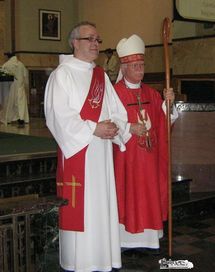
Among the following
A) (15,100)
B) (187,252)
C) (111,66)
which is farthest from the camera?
(111,66)

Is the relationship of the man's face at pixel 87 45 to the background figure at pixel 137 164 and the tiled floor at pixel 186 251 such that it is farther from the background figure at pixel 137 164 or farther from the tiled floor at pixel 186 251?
the tiled floor at pixel 186 251

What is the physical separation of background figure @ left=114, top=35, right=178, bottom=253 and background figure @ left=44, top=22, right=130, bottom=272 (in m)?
0.55

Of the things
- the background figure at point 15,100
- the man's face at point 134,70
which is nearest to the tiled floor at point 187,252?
the man's face at point 134,70

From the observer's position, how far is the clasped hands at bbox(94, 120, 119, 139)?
11.5 ft

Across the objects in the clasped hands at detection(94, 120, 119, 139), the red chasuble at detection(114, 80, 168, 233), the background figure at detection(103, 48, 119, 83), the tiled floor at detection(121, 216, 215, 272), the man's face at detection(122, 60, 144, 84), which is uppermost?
the background figure at detection(103, 48, 119, 83)

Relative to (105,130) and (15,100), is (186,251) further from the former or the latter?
(15,100)

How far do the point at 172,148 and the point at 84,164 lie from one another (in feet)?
10.8

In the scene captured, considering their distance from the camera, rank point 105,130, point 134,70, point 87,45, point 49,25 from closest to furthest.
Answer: point 105,130 → point 87,45 → point 134,70 → point 49,25

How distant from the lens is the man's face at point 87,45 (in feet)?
11.8

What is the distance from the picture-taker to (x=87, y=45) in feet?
11.8

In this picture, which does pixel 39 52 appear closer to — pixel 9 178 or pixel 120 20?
pixel 120 20

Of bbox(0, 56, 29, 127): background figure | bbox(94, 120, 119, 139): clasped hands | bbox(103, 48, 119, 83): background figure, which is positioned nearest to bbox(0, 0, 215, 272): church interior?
bbox(0, 56, 29, 127): background figure

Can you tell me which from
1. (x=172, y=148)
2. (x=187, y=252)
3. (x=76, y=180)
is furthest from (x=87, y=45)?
(x=172, y=148)

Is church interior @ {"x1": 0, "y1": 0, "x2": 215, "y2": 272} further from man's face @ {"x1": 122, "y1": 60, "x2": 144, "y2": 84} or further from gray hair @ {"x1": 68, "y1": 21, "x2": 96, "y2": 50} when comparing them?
man's face @ {"x1": 122, "y1": 60, "x2": 144, "y2": 84}
